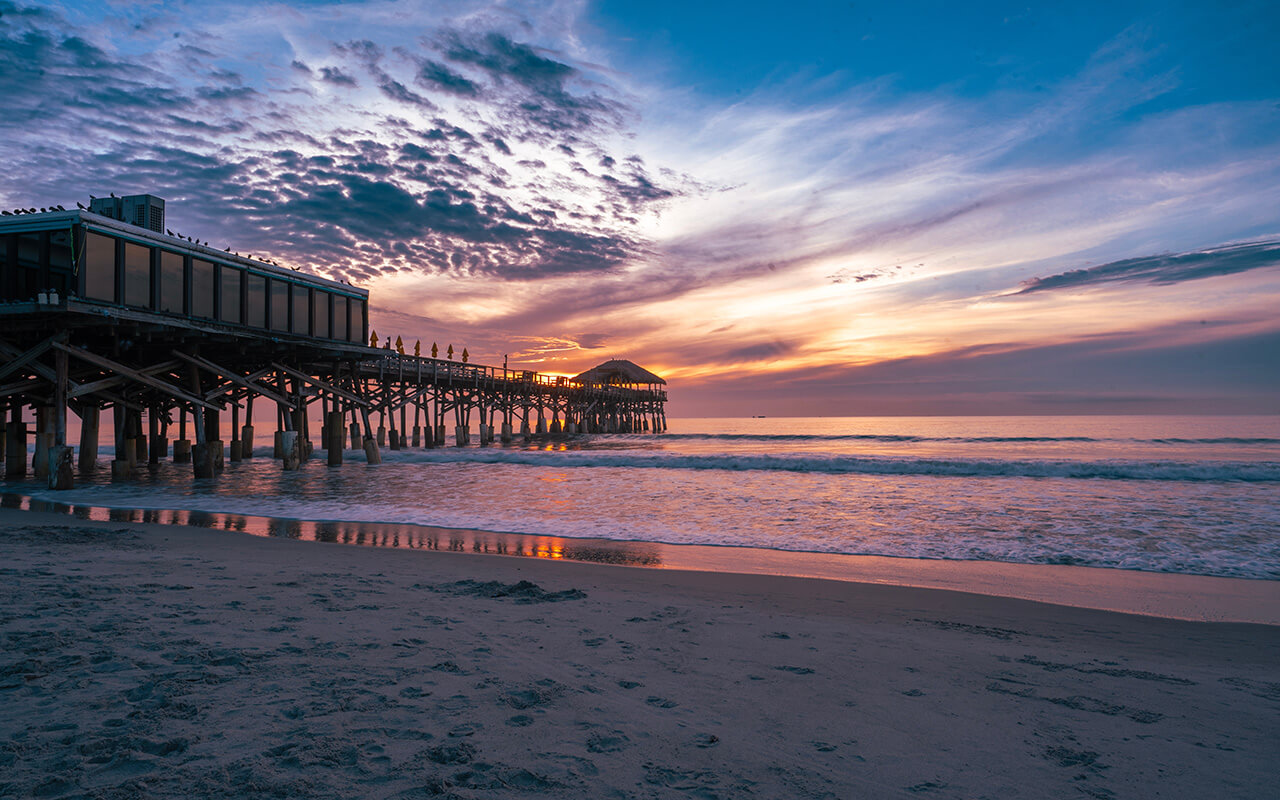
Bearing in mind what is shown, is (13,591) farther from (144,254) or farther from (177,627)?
(144,254)

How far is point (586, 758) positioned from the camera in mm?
2719

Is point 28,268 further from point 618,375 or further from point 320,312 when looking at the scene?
point 618,375

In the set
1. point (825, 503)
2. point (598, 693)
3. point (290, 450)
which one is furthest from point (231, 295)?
point (598, 693)

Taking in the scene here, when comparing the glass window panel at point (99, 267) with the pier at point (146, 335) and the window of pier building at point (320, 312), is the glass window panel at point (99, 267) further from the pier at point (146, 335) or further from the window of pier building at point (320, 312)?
the window of pier building at point (320, 312)

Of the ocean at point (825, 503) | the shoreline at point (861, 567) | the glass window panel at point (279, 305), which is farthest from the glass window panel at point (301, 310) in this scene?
the shoreline at point (861, 567)

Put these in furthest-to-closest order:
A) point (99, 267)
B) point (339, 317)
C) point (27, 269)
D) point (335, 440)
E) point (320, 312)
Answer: point (339, 317) → point (320, 312) → point (335, 440) → point (27, 269) → point (99, 267)

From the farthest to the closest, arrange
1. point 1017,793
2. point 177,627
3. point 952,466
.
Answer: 1. point 952,466
2. point 177,627
3. point 1017,793

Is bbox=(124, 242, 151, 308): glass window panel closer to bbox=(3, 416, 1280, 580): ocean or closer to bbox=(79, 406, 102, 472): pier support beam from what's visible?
bbox=(3, 416, 1280, 580): ocean

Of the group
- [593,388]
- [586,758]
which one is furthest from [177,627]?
[593,388]

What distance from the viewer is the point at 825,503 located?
14.1m

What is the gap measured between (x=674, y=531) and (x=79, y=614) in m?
7.69

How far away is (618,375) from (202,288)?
52.2 metres

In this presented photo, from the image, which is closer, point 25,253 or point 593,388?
point 25,253

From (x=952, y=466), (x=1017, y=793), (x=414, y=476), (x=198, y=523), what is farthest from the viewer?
(x=952, y=466)
